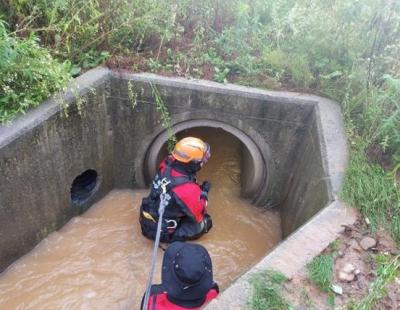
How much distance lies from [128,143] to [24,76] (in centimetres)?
164

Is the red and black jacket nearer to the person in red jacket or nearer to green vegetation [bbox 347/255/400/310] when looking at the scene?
the person in red jacket

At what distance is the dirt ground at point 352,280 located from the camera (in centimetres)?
281

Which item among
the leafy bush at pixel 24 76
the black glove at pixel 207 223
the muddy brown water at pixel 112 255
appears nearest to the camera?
the leafy bush at pixel 24 76

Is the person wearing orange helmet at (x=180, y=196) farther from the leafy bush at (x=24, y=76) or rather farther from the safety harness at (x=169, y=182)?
the leafy bush at (x=24, y=76)

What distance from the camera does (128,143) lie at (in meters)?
5.31

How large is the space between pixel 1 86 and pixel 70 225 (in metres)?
1.80

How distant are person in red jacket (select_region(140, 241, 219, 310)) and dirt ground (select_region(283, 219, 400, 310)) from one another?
580 millimetres

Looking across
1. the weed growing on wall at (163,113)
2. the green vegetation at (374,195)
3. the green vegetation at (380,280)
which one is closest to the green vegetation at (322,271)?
the green vegetation at (380,280)

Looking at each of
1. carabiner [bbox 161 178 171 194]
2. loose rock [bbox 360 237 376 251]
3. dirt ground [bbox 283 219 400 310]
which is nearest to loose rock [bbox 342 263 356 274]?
dirt ground [bbox 283 219 400 310]

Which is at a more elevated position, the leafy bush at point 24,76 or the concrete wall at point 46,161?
the leafy bush at point 24,76

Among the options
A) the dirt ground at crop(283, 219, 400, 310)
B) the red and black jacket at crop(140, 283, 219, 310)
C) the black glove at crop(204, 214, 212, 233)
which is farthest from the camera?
the black glove at crop(204, 214, 212, 233)

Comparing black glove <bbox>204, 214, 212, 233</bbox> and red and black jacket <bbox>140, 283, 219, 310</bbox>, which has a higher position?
red and black jacket <bbox>140, 283, 219, 310</bbox>

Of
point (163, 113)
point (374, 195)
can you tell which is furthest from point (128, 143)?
point (374, 195)

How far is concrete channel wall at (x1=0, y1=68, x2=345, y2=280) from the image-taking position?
4016mm
